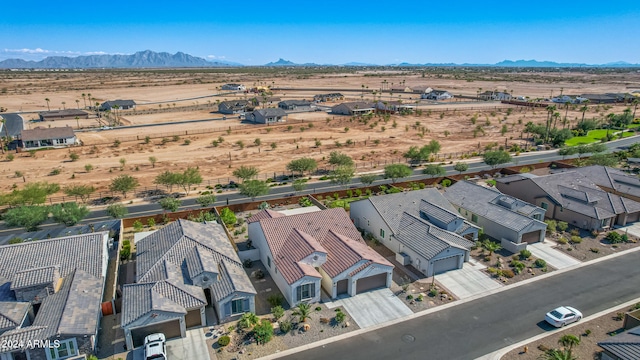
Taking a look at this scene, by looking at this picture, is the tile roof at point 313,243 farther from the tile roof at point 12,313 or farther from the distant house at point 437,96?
the distant house at point 437,96

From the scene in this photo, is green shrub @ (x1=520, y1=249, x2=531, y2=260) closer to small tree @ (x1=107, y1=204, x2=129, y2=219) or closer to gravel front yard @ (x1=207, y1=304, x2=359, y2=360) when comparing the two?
gravel front yard @ (x1=207, y1=304, x2=359, y2=360)

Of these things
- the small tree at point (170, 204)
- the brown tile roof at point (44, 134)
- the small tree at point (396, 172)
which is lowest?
the small tree at point (170, 204)

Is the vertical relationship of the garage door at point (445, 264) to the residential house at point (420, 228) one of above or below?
below

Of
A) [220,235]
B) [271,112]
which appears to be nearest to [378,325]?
[220,235]

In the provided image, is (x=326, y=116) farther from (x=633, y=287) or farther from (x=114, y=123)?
(x=633, y=287)

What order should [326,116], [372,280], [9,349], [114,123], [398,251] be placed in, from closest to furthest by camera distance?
[9,349] < [372,280] < [398,251] < [114,123] < [326,116]

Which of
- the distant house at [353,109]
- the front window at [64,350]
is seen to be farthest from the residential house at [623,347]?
the distant house at [353,109]
